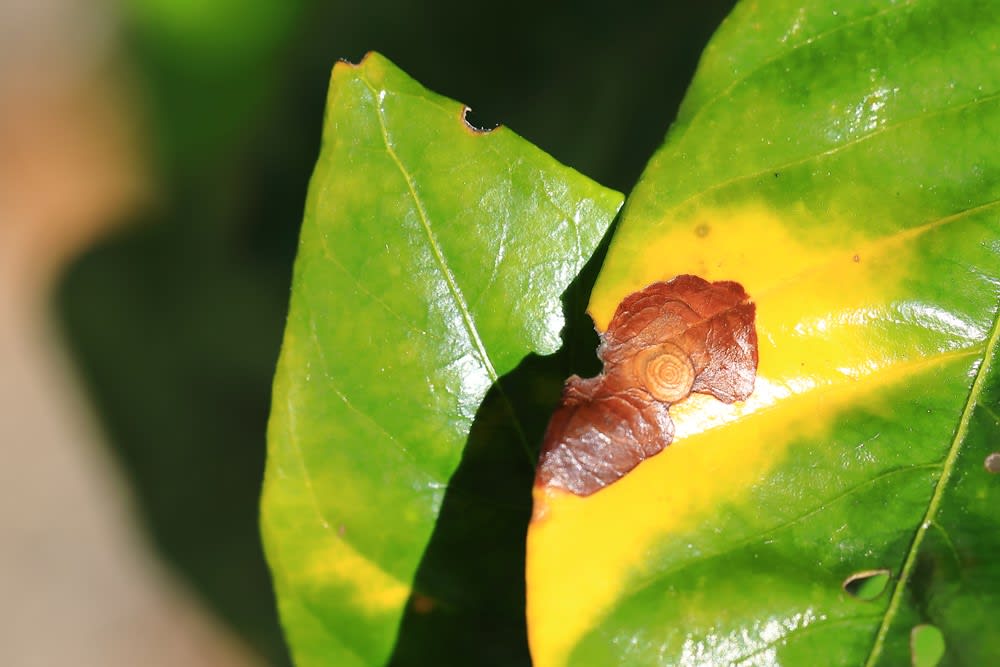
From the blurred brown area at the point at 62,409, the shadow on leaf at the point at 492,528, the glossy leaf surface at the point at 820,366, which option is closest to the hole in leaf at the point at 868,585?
the glossy leaf surface at the point at 820,366

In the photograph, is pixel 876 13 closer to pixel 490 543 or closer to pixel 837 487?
pixel 837 487

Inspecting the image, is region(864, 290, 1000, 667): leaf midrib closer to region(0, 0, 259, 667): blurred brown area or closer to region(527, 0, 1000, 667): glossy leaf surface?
region(527, 0, 1000, 667): glossy leaf surface

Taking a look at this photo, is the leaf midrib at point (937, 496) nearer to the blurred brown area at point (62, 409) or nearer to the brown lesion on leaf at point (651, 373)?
the brown lesion on leaf at point (651, 373)

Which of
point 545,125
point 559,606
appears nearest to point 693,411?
point 559,606

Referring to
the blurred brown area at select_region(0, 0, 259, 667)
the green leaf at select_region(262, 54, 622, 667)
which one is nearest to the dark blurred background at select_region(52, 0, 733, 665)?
the blurred brown area at select_region(0, 0, 259, 667)

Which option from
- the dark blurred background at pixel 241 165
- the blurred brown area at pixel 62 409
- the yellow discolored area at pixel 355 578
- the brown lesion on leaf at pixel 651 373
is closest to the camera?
the brown lesion on leaf at pixel 651 373

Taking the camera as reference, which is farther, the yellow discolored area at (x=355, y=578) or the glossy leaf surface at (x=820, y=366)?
the yellow discolored area at (x=355, y=578)

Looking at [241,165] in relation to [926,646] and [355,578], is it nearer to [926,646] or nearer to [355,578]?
[355,578]
